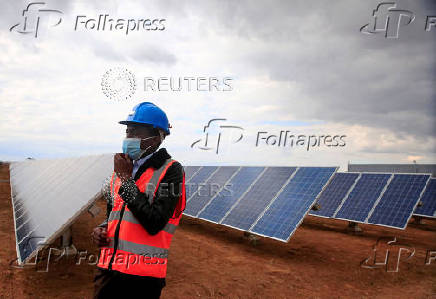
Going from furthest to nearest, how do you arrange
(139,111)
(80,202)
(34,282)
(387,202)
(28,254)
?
(387,202), (34,282), (80,202), (28,254), (139,111)

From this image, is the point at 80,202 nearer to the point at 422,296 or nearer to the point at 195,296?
the point at 195,296

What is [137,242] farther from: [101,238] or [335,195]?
[335,195]

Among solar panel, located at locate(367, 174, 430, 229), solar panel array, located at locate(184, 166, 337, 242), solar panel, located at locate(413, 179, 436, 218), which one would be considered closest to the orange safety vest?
solar panel array, located at locate(184, 166, 337, 242)

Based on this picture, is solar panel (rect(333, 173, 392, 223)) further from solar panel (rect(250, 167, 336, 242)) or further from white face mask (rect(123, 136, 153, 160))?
white face mask (rect(123, 136, 153, 160))

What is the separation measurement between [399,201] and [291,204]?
21.4 feet

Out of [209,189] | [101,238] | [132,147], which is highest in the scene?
[132,147]

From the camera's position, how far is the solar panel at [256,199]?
1018cm

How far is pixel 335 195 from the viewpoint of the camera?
51.5 ft

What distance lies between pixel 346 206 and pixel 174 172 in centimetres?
1354

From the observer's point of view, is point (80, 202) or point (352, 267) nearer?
point (80, 202)

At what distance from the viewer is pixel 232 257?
29.0 ft

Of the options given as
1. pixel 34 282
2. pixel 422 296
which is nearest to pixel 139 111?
pixel 34 282

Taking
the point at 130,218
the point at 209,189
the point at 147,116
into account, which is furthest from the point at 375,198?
the point at 130,218

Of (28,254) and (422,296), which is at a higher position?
(28,254)
